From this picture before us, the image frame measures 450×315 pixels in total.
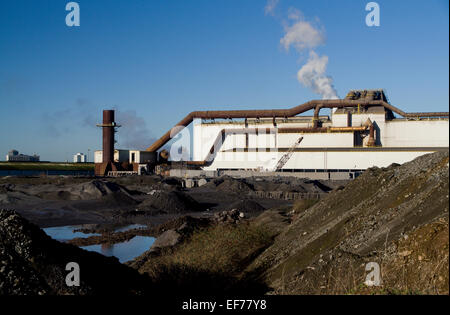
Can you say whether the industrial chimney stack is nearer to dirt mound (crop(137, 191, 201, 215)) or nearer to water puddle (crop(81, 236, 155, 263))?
dirt mound (crop(137, 191, 201, 215))

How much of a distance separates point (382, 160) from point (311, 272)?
41.1m

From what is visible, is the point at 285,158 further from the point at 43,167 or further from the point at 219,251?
the point at 43,167

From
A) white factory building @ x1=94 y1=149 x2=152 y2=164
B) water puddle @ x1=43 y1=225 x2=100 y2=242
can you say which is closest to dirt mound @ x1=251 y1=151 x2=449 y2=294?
water puddle @ x1=43 y1=225 x2=100 y2=242

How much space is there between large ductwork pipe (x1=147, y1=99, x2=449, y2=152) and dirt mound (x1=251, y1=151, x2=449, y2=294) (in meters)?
41.5

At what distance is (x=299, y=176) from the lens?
5031cm

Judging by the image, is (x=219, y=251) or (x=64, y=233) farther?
(x=64, y=233)

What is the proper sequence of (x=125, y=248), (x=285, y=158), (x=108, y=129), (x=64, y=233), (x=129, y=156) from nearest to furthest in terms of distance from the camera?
1. (x=125, y=248)
2. (x=64, y=233)
3. (x=285, y=158)
4. (x=108, y=129)
5. (x=129, y=156)

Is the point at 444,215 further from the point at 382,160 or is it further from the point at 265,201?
the point at 382,160

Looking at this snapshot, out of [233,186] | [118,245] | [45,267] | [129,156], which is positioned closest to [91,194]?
[233,186]

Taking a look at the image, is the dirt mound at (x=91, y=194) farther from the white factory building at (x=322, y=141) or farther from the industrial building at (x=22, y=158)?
the industrial building at (x=22, y=158)

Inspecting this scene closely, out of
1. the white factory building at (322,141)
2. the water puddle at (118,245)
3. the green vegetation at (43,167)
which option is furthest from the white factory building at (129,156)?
the water puddle at (118,245)

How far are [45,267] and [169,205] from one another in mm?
22763

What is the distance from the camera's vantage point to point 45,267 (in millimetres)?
7703
